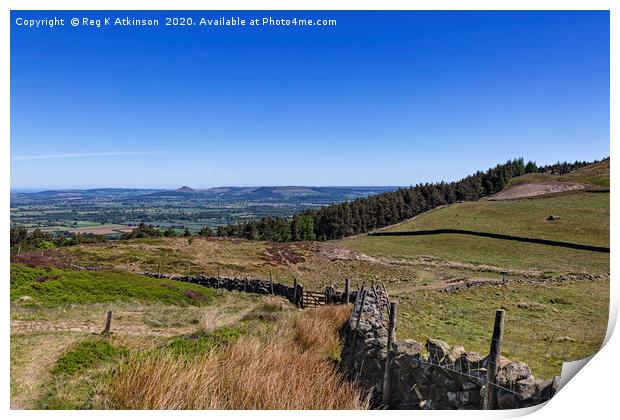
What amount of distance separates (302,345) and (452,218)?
61049mm

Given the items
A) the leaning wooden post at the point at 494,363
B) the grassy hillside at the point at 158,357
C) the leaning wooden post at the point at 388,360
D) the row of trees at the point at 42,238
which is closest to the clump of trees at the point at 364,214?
the row of trees at the point at 42,238

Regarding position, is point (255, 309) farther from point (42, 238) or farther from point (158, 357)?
point (42, 238)

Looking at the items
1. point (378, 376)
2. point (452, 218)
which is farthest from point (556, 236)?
point (378, 376)

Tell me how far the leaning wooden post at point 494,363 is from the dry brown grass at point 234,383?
1806 millimetres

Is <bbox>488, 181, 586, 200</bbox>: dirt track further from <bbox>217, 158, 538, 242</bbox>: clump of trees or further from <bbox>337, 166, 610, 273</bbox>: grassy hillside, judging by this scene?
<bbox>217, 158, 538, 242</bbox>: clump of trees

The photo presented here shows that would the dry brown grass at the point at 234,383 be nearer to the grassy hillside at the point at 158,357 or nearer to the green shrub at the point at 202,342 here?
the grassy hillside at the point at 158,357

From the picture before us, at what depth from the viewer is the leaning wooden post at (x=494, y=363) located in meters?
5.57

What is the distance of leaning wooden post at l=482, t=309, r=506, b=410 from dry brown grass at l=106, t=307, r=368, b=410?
181 cm

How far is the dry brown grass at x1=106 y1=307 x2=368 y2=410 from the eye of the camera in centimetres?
519

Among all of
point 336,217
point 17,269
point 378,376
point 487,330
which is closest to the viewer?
point 378,376

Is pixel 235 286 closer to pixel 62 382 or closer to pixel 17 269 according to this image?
pixel 17 269

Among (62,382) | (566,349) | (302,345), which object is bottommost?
(566,349)

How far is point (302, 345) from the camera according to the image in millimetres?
8117

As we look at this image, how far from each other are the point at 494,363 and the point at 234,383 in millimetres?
3717
